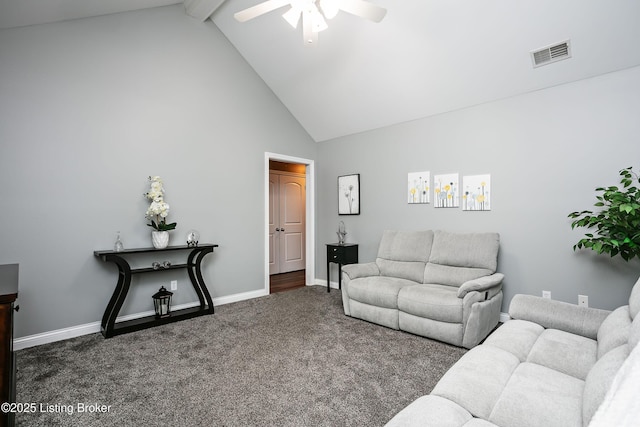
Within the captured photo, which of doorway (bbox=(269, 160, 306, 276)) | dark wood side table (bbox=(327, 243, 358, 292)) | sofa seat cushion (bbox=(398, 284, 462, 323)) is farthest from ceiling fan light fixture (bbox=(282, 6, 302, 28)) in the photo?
doorway (bbox=(269, 160, 306, 276))

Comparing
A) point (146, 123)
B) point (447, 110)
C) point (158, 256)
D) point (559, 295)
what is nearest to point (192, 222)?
point (158, 256)

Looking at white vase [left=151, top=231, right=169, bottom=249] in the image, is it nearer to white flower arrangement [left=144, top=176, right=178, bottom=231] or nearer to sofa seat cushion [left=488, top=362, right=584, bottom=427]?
white flower arrangement [left=144, top=176, right=178, bottom=231]

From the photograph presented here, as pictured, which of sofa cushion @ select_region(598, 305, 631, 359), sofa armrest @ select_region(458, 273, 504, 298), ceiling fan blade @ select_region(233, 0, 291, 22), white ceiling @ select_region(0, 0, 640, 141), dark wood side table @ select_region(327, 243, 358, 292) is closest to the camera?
sofa cushion @ select_region(598, 305, 631, 359)

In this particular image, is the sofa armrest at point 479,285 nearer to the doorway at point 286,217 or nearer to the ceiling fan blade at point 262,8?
the ceiling fan blade at point 262,8

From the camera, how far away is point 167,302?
3.56m

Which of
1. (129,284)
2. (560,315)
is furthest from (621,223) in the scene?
(129,284)

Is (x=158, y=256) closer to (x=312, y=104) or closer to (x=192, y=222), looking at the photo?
(x=192, y=222)

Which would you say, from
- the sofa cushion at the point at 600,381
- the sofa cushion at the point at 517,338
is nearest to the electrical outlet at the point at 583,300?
the sofa cushion at the point at 517,338

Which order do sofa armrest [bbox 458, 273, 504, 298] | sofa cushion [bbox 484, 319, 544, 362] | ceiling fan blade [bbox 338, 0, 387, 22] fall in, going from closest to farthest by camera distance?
sofa cushion [bbox 484, 319, 544, 362] → ceiling fan blade [bbox 338, 0, 387, 22] → sofa armrest [bbox 458, 273, 504, 298]

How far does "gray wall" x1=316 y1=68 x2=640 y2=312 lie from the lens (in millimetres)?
2848

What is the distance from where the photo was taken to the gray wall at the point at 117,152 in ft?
9.60

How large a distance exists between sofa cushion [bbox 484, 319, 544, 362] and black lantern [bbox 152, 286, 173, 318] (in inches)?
127

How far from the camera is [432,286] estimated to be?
332 cm

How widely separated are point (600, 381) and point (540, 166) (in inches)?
106
